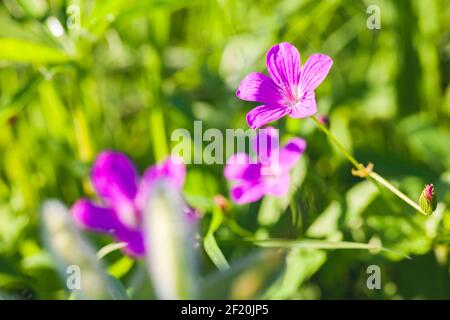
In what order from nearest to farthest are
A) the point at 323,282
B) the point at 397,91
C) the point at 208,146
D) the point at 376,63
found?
1. the point at 323,282
2. the point at 208,146
3. the point at 397,91
4. the point at 376,63

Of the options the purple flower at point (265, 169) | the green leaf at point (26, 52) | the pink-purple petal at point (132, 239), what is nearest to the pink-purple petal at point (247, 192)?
the purple flower at point (265, 169)

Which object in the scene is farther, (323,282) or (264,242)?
(323,282)

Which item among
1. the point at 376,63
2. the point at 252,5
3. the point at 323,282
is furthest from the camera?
the point at 252,5

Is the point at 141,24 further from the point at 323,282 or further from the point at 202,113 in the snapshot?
the point at 323,282

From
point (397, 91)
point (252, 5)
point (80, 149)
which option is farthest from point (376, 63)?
point (80, 149)

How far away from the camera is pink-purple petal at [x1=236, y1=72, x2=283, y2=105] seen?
0.69m

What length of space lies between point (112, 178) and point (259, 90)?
1.02 ft

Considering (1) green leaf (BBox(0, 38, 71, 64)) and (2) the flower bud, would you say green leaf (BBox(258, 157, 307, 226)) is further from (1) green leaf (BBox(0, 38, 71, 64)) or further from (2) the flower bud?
(1) green leaf (BBox(0, 38, 71, 64))

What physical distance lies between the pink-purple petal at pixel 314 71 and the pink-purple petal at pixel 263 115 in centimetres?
4

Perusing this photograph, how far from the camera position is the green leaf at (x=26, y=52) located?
90 centimetres

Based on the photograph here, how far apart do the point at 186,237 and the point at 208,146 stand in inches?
14.2

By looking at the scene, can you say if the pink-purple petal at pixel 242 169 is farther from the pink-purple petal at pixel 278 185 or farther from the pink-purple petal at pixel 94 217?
the pink-purple petal at pixel 94 217

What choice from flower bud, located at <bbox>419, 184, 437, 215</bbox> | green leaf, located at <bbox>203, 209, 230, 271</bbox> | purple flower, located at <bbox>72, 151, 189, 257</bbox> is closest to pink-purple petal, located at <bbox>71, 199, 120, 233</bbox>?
purple flower, located at <bbox>72, 151, 189, 257</bbox>
